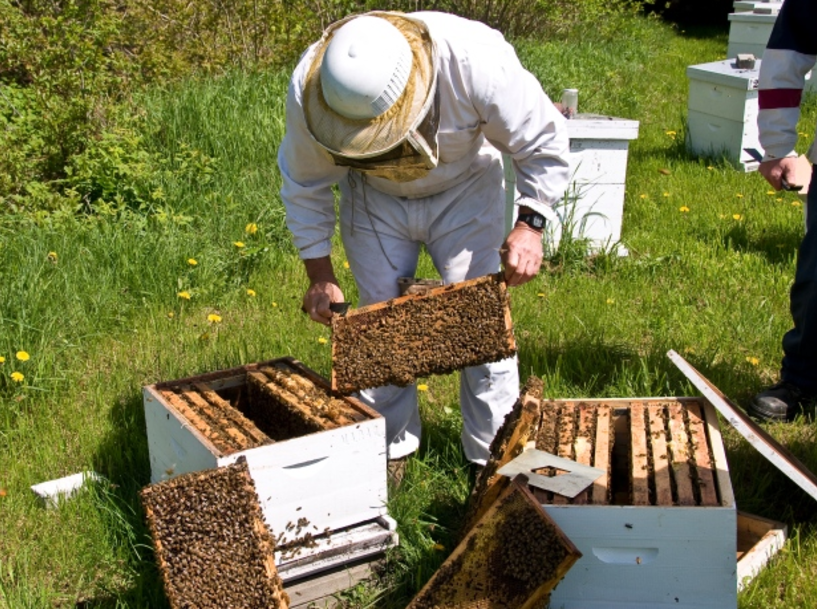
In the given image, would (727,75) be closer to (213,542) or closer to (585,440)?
(585,440)

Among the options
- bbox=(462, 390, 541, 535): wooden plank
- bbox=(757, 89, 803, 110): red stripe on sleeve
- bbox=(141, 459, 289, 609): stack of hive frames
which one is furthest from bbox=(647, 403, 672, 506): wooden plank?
bbox=(757, 89, 803, 110): red stripe on sleeve

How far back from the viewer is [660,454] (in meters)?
2.72

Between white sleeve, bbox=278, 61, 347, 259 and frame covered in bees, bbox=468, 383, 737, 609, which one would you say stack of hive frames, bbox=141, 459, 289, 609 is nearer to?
frame covered in bees, bbox=468, 383, 737, 609

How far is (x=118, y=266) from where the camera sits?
176 inches

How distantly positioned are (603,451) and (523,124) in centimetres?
100

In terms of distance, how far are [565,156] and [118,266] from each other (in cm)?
246

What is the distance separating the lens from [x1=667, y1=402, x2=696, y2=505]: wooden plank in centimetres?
248

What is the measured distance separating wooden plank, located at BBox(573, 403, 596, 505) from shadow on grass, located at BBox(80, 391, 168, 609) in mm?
1205

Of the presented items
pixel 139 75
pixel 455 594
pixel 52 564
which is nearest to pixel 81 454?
pixel 52 564

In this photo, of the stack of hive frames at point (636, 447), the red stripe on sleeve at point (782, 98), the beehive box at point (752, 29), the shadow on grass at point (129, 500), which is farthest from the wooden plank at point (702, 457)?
the beehive box at point (752, 29)

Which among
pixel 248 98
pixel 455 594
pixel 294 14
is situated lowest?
pixel 455 594

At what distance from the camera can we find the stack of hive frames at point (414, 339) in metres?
2.78

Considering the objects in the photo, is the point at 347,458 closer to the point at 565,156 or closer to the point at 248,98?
the point at 565,156

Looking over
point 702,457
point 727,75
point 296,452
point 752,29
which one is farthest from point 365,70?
point 752,29
